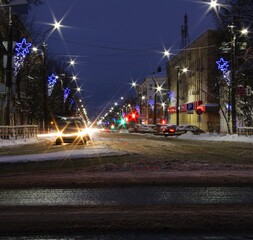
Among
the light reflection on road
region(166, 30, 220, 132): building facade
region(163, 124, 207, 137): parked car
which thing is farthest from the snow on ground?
region(166, 30, 220, 132): building facade

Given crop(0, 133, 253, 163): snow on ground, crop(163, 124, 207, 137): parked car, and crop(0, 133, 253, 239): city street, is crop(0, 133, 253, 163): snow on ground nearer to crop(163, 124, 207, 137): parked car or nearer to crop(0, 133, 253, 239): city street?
crop(0, 133, 253, 239): city street

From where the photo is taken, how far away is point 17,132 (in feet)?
128

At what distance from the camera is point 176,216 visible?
8.09 meters

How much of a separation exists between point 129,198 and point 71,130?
84.4 ft

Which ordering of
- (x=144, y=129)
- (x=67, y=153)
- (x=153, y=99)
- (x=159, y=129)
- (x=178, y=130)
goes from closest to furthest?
(x=67, y=153), (x=178, y=130), (x=159, y=129), (x=144, y=129), (x=153, y=99)

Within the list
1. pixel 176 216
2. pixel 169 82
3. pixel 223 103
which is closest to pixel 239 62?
pixel 223 103

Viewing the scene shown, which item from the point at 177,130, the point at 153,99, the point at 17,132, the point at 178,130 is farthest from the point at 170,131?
the point at 153,99

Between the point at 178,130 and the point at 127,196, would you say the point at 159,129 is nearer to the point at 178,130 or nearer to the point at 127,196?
the point at 178,130

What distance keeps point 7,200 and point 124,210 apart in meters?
2.55

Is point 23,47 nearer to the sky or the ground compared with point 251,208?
nearer to the sky

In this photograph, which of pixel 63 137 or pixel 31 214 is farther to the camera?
pixel 63 137

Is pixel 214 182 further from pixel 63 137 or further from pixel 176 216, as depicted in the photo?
pixel 63 137

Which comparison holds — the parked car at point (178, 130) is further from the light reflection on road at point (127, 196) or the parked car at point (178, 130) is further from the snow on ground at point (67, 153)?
the light reflection on road at point (127, 196)

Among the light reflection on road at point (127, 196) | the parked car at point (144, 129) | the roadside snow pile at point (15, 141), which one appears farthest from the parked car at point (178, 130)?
the light reflection on road at point (127, 196)
